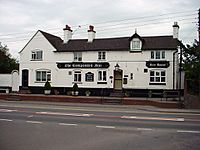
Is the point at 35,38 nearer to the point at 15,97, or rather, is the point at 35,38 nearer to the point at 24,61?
the point at 24,61

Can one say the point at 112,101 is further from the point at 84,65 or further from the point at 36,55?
the point at 36,55

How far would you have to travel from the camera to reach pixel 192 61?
26266 millimetres

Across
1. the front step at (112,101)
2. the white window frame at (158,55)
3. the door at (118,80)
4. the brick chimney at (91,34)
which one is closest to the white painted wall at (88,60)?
the white window frame at (158,55)

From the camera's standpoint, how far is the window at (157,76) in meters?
32.1

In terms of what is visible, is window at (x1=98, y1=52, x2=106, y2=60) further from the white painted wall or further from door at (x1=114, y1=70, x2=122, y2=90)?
door at (x1=114, y1=70, x2=122, y2=90)

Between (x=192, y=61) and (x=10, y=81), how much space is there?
2454 centimetres

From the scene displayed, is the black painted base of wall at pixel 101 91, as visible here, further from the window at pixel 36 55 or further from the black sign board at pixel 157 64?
the window at pixel 36 55

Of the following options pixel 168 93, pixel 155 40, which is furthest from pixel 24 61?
pixel 168 93

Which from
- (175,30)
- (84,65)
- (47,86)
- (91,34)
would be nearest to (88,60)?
(84,65)

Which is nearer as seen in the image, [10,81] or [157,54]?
[157,54]

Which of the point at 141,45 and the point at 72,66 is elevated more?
the point at 141,45

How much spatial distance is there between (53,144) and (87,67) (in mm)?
26007

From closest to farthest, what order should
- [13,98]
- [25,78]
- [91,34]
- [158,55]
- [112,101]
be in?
[112,101], [13,98], [158,55], [91,34], [25,78]

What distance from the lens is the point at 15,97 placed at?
31.5 meters
